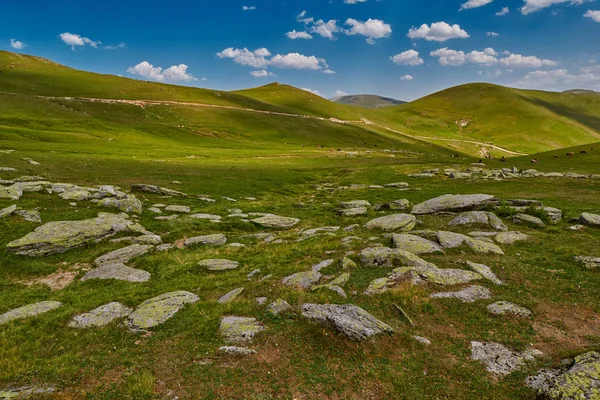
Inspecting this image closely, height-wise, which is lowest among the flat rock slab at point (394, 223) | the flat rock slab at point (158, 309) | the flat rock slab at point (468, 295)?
the flat rock slab at point (158, 309)

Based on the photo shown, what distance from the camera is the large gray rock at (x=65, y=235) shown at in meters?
25.0

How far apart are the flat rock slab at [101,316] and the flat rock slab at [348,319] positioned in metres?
10.0

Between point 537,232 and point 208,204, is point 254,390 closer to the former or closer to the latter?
point 537,232

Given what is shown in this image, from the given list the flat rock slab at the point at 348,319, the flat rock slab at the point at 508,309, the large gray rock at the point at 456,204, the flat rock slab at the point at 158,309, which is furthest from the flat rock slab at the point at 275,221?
the flat rock slab at the point at 508,309

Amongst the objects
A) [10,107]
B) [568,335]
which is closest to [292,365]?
[568,335]

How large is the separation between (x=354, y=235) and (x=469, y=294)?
12.3m

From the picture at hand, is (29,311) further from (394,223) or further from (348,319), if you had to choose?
(394,223)

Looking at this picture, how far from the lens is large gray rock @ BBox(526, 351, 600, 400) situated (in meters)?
10.5

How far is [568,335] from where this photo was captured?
14.9 metres

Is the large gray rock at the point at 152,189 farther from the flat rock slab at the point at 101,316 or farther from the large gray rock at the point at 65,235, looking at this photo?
the flat rock slab at the point at 101,316

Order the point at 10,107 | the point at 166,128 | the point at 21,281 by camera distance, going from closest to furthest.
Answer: the point at 21,281, the point at 10,107, the point at 166,128

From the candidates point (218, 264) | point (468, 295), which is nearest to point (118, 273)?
point (218, 264)

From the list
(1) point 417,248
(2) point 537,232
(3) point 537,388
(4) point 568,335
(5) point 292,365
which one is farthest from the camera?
(2) point 537,232

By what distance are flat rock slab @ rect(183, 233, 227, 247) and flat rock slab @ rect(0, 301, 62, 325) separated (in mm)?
11587
